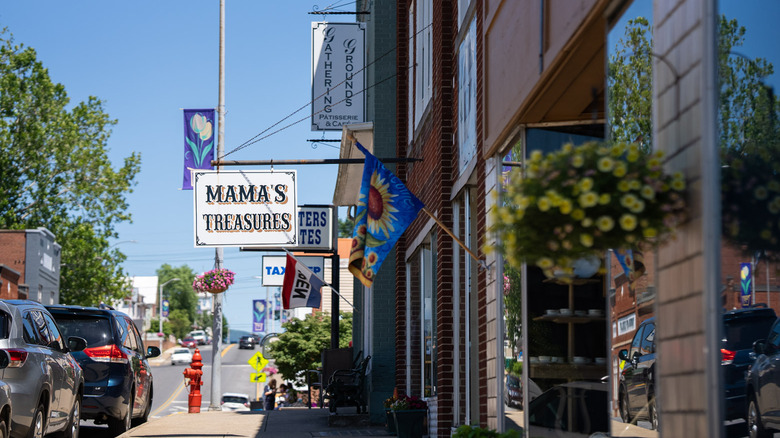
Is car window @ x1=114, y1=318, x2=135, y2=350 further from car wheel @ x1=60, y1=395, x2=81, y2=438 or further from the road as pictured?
the road

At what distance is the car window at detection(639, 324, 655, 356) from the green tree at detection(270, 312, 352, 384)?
34919mm

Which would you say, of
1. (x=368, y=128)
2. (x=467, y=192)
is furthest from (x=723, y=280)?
(x=368, y=128)

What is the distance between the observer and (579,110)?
7.98m

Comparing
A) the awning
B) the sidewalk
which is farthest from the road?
the sidewalk

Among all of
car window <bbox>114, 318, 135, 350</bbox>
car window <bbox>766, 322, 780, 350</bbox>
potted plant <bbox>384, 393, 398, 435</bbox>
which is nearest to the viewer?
car window <bbox>766, 322, 780, 350</bbox>

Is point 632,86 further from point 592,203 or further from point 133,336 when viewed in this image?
point 133,336

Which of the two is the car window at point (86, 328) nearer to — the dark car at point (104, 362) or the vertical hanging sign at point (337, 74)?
the dark car at point (104, 362)

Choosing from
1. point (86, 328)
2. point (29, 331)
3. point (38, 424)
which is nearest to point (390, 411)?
point (86, 328)

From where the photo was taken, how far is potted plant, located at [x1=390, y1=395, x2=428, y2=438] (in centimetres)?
1347

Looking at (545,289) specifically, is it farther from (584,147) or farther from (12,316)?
(12,316)

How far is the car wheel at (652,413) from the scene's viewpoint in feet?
18.8

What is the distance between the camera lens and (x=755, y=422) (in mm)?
4785

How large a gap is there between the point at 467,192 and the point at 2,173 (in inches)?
1533

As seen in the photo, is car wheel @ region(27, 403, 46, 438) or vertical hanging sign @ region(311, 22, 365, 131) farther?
vertical hanging sign @ region(311, 22, 365, 131)
